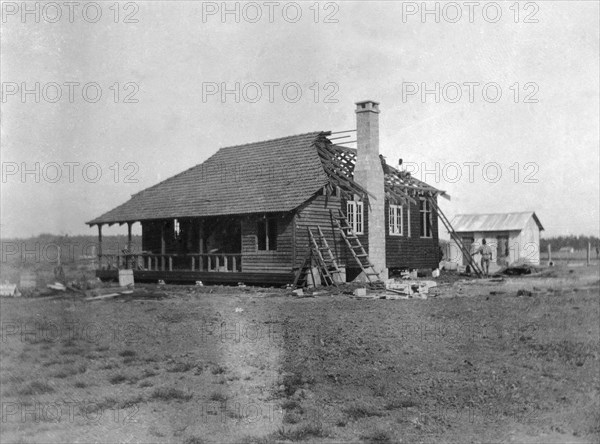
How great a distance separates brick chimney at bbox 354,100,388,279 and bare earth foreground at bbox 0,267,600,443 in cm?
1140

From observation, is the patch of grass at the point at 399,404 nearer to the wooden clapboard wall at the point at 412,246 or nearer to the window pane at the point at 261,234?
the window pane at the point at 261,234

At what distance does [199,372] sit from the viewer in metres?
9.55

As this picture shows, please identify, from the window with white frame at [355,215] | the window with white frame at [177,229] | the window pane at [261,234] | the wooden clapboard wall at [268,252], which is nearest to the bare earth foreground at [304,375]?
the wooden clapboard wall at [268,252]

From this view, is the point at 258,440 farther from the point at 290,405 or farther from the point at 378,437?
the point at 378,437

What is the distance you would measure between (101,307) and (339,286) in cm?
918

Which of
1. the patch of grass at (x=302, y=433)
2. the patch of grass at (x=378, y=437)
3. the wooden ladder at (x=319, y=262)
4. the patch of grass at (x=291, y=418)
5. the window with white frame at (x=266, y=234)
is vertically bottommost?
the patch of grass at (x=378, y=437)

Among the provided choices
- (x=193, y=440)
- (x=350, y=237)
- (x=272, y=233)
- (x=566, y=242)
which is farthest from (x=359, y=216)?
(x=566, y=242)

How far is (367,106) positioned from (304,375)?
18.2 metres

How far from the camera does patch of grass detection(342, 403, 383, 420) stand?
7.74 metres

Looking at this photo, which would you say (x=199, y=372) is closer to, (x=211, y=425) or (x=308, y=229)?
(x=211, y=425)

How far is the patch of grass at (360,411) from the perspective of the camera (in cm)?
774

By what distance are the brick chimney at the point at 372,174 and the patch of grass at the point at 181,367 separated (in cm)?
1720

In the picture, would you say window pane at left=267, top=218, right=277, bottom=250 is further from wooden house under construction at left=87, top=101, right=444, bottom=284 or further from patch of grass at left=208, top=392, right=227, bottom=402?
patch of grass at left=208, top=392, right=227, bottom=402

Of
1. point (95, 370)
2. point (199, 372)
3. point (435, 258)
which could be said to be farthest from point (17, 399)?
point (435, 258)
